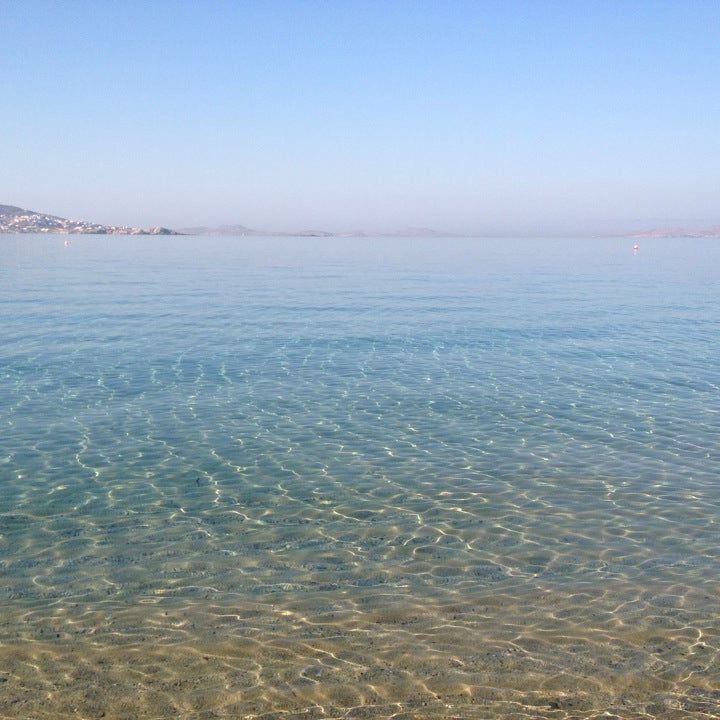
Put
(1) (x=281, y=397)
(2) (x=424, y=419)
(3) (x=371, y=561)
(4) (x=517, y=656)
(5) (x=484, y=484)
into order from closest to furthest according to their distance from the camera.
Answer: (4) (x=517, y=656)
(3) (x=371, y=561)
(5) (x=484, y=484)
(2) (x=424, y=419)
(1) (x=281, y=397)

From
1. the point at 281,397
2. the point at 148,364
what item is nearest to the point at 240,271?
the point at 148,364

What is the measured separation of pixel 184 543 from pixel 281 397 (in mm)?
8487

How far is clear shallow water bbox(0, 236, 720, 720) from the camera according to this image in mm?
7066

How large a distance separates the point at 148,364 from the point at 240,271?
47921 millimetres

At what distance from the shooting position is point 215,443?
47.9 feet

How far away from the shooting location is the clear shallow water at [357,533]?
7.07 meters

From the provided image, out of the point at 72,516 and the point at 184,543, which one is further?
the point at 72,516

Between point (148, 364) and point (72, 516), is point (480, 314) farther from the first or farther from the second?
point (72, 516)

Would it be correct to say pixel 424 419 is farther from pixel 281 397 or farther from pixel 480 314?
pixel 480 314

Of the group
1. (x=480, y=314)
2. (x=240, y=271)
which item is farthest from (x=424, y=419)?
(x=240, y=271)

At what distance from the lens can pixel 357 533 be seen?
10.5 m

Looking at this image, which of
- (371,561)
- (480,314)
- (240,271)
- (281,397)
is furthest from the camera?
(240,271)

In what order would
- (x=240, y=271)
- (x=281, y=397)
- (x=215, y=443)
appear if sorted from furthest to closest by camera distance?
(x=240, y=271) < (x=281, y=397) < (x=215, y=443)

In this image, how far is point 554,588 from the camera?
8906 mm
